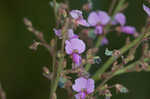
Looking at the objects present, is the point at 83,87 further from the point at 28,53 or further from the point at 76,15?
the point at 28,53

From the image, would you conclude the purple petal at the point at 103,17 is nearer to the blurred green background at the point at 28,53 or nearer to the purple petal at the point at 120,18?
the purple petal at the point at 120,18

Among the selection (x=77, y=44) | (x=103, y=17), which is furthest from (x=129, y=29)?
(x=77, y=44)

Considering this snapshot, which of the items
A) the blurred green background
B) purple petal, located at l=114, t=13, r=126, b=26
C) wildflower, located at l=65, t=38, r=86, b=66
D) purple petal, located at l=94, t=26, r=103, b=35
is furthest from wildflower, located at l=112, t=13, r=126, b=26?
the blurred green background

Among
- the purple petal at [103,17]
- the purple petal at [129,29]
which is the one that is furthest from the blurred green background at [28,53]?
the purple petal at [103,17]

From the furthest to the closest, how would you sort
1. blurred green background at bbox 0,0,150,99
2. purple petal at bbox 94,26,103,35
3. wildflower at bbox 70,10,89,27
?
blurred green background at bbox 0,0,150,99, purple petal at bbox 94,26,103,35, wildflower at bbox 70,10,89,27

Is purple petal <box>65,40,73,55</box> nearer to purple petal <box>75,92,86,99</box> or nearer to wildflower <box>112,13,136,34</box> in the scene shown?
purple petal <box>75,92,86,99</box>
